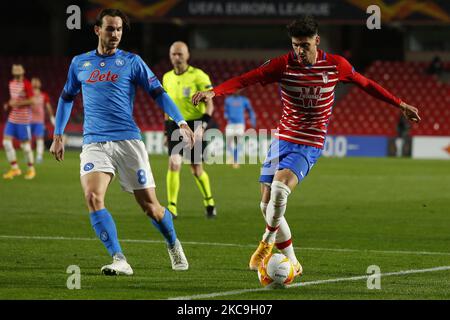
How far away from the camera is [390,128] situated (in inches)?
1400

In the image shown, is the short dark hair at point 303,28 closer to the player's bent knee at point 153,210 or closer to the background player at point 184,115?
the player's bent knee at point 153,210

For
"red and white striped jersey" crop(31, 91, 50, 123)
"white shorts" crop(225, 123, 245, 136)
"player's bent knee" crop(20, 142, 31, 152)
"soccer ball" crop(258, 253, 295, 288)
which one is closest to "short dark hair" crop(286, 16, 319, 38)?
"soccer ball" crop(258, 253, 295, 288)

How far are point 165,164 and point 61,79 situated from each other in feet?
39.3

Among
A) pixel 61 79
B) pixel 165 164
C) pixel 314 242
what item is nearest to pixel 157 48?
pixel 61 79

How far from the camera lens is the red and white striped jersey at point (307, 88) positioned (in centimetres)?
878

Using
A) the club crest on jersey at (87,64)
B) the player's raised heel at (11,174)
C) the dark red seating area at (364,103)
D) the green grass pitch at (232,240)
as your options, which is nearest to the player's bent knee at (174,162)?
the green grass pitch at (232,240)

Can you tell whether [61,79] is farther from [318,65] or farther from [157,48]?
[318,65]

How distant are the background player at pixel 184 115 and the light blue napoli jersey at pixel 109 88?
206 inches

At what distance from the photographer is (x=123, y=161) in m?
8.88

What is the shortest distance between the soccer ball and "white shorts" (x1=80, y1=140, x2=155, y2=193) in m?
1.32

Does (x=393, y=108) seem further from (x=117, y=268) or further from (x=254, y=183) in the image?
(x=117, y=268)

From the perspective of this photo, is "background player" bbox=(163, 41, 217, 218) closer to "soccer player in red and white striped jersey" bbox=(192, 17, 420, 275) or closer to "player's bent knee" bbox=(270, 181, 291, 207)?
"soccer player in red and white striped jersey" bbox=(192, 17, 420, 275)

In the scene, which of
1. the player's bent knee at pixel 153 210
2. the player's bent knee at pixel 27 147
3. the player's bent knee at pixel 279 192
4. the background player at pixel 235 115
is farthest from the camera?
the background player at pixel 235 115
